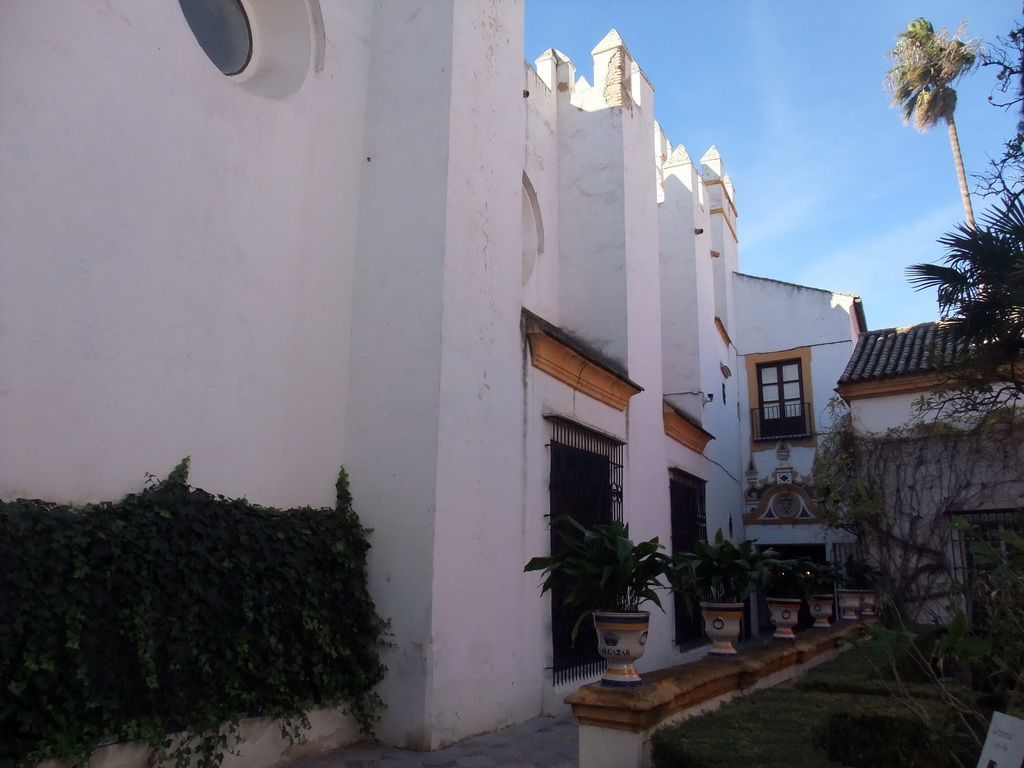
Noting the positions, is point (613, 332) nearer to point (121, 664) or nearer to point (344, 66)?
point (344, 66)

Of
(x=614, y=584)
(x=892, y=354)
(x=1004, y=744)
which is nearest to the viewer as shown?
(x=1004, y=744)

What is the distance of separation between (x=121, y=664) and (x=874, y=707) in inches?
162

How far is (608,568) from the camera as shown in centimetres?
445

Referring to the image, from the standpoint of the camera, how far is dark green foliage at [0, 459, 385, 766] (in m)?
3.85

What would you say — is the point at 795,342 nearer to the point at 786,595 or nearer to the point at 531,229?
the point at 531,229

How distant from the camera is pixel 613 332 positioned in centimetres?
1046

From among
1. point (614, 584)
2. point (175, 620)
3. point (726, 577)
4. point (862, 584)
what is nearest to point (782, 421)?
point (862, 584)

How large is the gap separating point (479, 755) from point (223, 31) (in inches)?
230

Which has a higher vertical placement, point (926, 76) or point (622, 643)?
point (926, 76)

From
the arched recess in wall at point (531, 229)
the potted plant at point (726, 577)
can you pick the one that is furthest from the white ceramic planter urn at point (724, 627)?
the arched recess in wall at point (531, 229)

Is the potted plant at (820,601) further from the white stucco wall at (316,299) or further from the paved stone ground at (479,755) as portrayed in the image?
the paved stone ground at (479,755)

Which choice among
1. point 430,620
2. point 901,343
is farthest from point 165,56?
point 901,343

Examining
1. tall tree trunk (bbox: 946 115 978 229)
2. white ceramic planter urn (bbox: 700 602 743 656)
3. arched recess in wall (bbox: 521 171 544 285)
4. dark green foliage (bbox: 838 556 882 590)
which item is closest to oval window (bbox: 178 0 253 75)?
arched recess in wall (bbox: 521 171 544 285)

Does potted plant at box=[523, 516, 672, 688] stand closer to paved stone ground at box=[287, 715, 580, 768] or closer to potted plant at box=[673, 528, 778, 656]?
paved stone ground at box=[287, 715, 580, 768]
